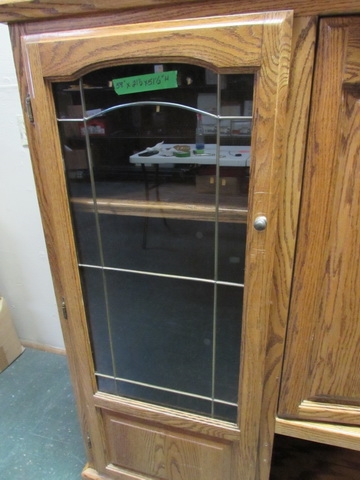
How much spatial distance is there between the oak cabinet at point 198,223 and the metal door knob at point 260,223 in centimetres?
1

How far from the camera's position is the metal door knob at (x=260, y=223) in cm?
A: 60

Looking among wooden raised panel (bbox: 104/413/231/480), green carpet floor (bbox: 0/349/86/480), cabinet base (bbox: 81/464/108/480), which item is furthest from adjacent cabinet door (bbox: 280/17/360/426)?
green carpet floor (bbox: 0/349/86/480)

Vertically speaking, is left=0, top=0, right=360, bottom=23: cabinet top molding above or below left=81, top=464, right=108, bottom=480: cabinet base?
above

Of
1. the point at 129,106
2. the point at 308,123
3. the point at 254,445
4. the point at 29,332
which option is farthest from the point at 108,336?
the point at 29,332

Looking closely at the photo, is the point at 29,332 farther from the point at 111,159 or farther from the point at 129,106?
the point at 129,106

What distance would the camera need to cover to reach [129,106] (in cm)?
67

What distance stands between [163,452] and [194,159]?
814 mm

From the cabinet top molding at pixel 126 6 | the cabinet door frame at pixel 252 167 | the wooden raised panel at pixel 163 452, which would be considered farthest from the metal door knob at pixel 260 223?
the wooden raised panel at pixel 163 452

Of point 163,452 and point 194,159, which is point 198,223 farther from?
point 163,452

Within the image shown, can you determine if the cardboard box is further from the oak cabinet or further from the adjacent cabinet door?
the adjacent cabinet door

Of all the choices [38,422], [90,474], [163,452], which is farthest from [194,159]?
[38,422]

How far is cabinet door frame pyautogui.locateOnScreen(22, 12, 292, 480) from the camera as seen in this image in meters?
0.52

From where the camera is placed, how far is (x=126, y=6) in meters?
0.54

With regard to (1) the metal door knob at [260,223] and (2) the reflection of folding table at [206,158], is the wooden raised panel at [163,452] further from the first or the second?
(2) the reflection of folding table at [206,158]
